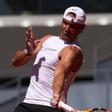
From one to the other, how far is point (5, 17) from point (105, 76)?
4.00 metres

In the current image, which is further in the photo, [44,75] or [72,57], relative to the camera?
[44,75]

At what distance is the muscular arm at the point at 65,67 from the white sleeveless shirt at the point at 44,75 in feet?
0.25

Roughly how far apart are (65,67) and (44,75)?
257 mm

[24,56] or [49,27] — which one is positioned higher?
[24,56]

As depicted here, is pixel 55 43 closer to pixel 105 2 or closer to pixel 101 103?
pixel 101 103

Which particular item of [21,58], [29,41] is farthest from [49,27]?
[29,41]

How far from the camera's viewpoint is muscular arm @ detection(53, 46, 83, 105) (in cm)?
554

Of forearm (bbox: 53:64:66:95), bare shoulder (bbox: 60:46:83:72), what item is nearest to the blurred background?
bare shoulder (bbox: 60:46:83:72)

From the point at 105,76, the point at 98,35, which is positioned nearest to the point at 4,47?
the point at 98,35

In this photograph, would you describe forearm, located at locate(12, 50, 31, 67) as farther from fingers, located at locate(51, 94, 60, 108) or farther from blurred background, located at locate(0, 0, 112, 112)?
blurred background, located at locate(0, 0, 112, 112)

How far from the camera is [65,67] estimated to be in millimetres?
5602

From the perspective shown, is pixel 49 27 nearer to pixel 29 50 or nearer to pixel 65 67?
pixel 29 50

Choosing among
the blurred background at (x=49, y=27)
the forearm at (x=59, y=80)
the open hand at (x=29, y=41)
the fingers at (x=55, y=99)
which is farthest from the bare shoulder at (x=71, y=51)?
the blurred background at (x=49, y=27)

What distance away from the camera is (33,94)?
5840 millimetres
